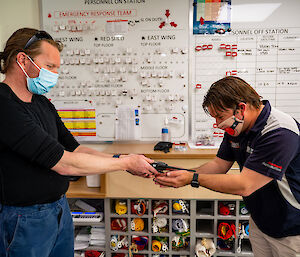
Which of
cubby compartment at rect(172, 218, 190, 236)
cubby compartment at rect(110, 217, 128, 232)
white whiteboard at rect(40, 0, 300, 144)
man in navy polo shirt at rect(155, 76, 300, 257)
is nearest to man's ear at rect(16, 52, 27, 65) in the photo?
man in navy polo shirt at rect(155, 76, 300, 257)

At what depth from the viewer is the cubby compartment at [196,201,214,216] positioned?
7.46ft

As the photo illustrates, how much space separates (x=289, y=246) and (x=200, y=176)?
0.53 m

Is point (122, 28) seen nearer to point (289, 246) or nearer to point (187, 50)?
point (187, 50)

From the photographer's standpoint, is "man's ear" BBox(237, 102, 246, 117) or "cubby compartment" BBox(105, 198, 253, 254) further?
"cubby compartment" BBox(105, 198, 253, 254)

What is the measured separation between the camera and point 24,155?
104cm

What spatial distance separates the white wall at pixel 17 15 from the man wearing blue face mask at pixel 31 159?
1.62m

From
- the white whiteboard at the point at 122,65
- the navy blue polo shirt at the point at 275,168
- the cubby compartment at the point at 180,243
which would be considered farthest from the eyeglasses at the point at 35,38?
the cubby compartment at the point at 180,243

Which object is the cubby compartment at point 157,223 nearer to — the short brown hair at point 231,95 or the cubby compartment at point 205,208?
the cubby compartment at point 205,208

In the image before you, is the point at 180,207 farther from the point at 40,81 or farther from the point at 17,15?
the point at 17,15

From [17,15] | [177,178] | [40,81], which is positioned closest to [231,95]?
[177,178]

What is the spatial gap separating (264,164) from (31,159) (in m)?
1.00

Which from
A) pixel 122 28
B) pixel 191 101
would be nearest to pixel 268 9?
pixel 191 101

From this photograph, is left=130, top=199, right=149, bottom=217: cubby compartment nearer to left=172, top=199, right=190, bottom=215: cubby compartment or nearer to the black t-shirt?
left=172, top=199, right=190, bottom=215: cubby compartment

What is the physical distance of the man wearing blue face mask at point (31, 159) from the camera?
1.04 meters
